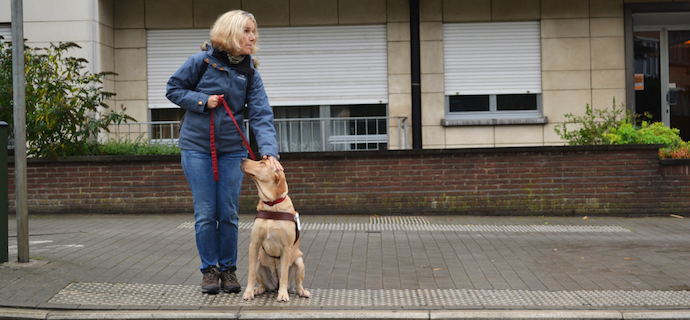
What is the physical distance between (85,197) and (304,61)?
18.1 feet

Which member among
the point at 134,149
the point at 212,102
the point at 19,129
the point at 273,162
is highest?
the point at 212,102

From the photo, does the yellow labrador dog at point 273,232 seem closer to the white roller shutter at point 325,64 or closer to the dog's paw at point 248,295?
the dog's paw at point 248,295

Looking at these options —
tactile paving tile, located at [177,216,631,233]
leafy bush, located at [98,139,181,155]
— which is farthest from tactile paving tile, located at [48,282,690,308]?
leafy bush, located at [98,139,181,155]

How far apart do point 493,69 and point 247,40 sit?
33.1ft

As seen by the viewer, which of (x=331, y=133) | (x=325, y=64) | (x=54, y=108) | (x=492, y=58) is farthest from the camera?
(x=325, y=64)

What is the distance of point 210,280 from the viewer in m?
5.25

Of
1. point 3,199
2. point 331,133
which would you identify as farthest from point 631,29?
point 3,199

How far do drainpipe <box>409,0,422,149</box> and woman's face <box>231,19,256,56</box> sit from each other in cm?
905

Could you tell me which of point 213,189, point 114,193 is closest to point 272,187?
point 213,189

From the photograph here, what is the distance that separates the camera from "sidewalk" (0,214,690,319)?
484 cm

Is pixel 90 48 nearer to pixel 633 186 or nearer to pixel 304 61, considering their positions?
pixel 304 61

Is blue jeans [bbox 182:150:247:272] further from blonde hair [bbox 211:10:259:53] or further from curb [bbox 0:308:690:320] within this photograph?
blonde hair [bbox 211:10:259:53]

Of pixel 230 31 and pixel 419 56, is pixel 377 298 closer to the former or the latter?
pixel 230 31

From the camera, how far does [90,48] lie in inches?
539
